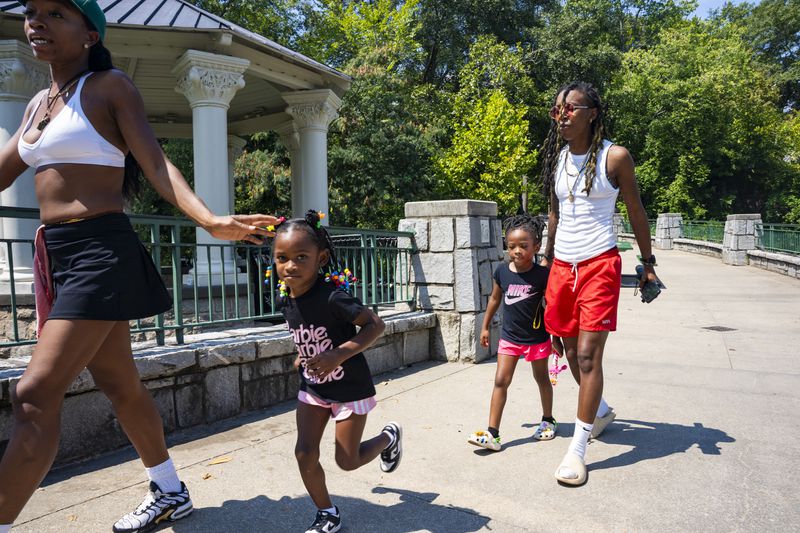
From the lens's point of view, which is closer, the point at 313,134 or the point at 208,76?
the point at 208,76

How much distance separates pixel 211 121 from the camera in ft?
24.9

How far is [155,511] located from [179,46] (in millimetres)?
6368

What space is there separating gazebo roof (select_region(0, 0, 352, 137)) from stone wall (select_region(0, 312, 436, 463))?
413 cm

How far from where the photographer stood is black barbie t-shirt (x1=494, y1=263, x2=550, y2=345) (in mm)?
3773

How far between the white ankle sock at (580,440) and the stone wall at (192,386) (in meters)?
2.38

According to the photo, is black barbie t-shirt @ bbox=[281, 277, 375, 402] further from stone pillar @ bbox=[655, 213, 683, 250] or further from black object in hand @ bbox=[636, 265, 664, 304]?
stone pillar @ bbox=[655, 213, 683, 250]

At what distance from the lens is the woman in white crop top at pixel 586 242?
126 inches

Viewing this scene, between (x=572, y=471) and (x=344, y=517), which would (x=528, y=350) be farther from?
(x=344, y=517)

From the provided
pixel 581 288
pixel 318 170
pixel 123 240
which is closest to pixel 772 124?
pixel 318 170

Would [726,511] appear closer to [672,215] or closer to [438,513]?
[438,513]

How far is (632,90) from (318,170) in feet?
88.4

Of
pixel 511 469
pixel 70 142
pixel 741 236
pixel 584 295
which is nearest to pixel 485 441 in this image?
pixel 511 469

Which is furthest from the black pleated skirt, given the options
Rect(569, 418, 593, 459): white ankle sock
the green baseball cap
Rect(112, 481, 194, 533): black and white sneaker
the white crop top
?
Rect(569, 418, 593, 459): white ankle sock

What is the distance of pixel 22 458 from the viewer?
77.7 inches
